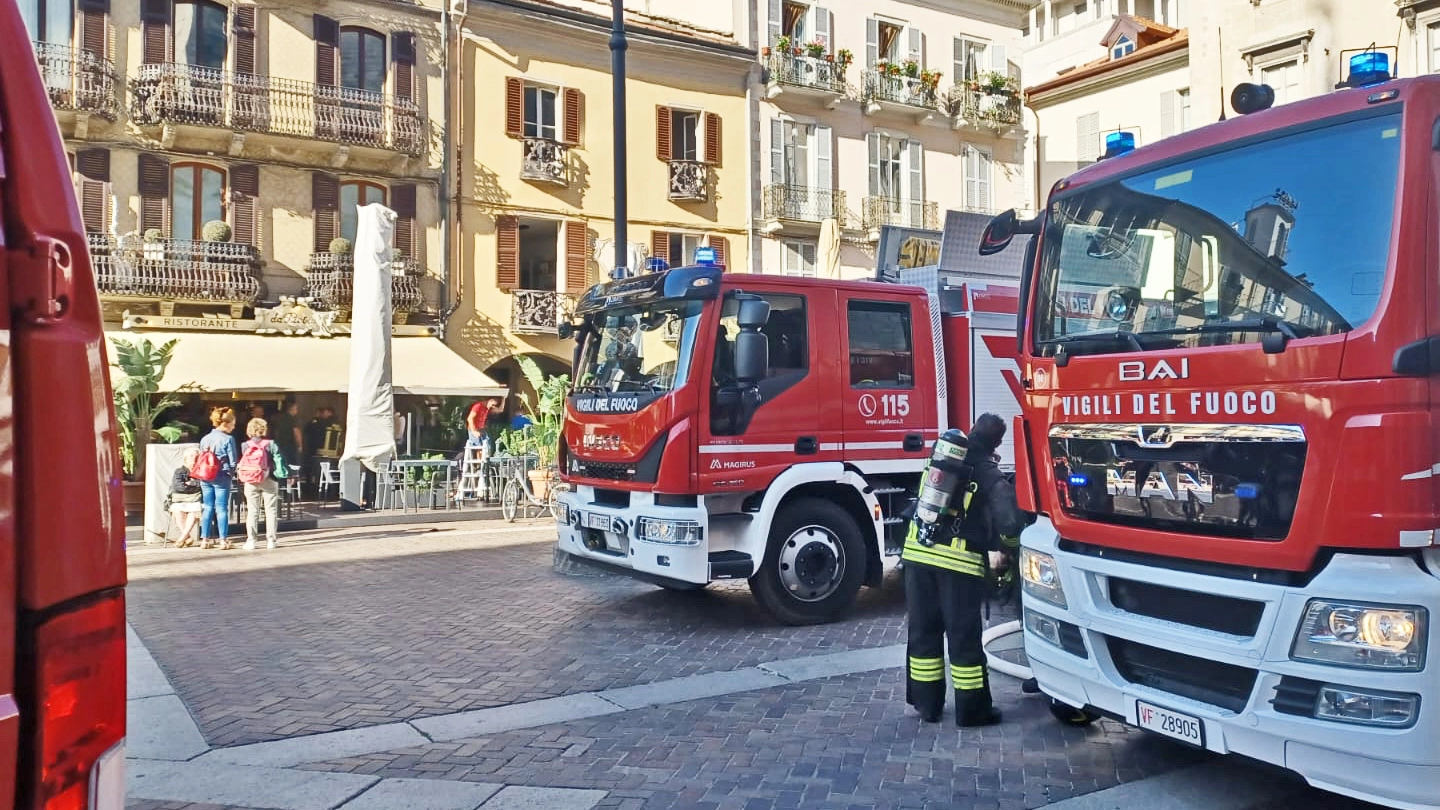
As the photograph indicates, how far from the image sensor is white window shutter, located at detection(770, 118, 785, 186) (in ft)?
87.0

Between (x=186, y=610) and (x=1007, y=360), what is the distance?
7.09 meters

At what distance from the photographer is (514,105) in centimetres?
2327

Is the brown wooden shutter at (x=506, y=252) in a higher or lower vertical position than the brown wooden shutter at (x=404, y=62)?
lower

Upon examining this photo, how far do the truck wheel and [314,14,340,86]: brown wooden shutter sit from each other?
17.2m

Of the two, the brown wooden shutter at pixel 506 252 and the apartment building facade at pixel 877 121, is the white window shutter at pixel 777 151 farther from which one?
the brown wooden shutter at pixel 506 252

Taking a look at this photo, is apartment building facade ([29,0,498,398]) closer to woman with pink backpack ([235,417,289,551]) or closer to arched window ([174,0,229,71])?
arched window ([174,0,229,71])

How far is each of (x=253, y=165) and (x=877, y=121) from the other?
15339mm

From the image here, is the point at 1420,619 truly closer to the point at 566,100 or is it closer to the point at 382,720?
the point at 382,720

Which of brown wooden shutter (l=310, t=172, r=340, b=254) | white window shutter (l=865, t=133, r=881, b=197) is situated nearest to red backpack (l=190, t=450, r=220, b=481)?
brown wooden shutter (l=310, t=172, r=340, b=254)

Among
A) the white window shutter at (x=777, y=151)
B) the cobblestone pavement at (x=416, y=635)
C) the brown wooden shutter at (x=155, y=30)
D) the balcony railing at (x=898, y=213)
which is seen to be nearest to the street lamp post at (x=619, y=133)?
the cobblestone pavement at (x=416, y=635)

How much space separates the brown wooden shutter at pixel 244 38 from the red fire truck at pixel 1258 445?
19.4 meters

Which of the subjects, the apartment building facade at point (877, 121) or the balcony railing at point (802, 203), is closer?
the balcony railing at point (802, 203)

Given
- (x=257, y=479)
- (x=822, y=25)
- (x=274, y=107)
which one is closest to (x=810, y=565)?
(x=257, y=479)

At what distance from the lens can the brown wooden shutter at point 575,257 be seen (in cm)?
2395
